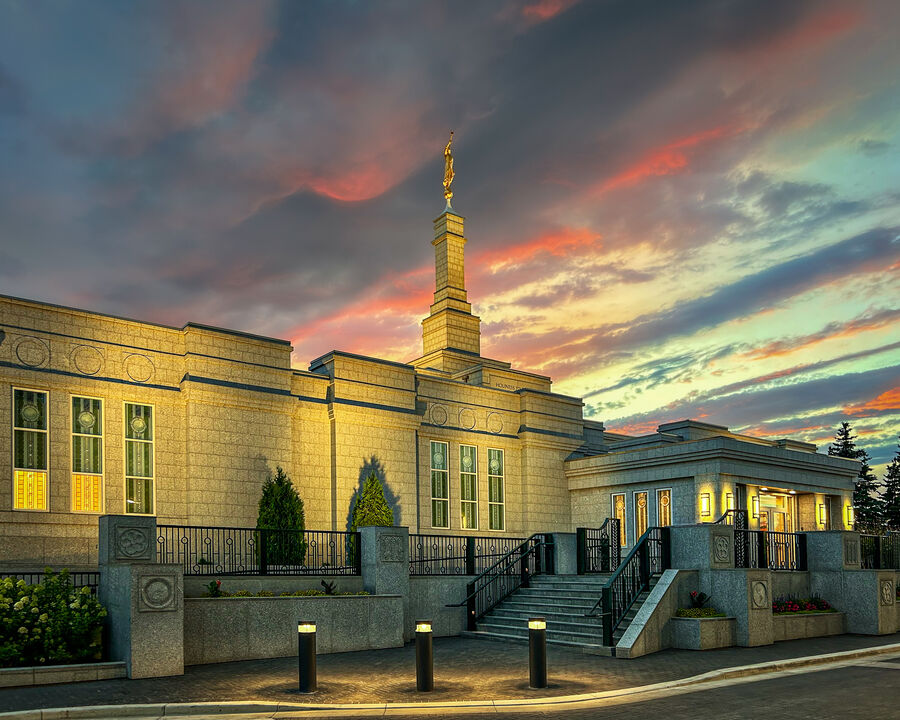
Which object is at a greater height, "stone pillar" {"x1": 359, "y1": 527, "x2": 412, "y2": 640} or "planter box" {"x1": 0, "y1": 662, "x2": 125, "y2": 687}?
"stone pillar" {"x1": 359, "y1": 527, "x2": 412, "y2": 640}

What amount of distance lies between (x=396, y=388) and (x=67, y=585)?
51.7 ft

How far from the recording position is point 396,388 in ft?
97.4

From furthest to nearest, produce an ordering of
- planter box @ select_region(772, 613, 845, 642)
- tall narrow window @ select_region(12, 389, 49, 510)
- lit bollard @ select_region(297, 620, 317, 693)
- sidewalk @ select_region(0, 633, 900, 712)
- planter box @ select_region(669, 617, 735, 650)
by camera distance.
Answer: tall narrow window @ select_region(12, 389, 49, 510), planter box @ select_region(772, 613, 845, 642), planter box @ select_region(669, 617, 735, 650), lit bollard @ select_region(297, 620, 317, 693), sidewalk @ select_region(0, 633, 900, 712)

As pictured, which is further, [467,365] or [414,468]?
[467,365]

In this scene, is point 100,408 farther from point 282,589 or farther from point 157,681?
point 157,681

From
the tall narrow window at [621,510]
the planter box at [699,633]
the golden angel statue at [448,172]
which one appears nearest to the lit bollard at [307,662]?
the planter box at [699,633]

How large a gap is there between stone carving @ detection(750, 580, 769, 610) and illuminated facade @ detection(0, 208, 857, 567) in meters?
10.9

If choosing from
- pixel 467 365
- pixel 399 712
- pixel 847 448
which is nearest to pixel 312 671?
pixel 399 712

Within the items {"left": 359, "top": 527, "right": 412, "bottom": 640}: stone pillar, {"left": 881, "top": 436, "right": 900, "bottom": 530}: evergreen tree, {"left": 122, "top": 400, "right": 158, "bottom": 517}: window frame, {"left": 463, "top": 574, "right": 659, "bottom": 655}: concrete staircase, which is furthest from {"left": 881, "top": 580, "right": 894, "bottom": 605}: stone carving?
{"left": 881, "top": 436, "right": 900, "bottom": 530}: evergreen tree

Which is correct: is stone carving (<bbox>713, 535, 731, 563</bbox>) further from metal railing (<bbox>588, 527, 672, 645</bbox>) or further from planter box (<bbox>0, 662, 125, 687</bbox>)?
planter box (<bbox>0, 662, 125, 687</bbox>)

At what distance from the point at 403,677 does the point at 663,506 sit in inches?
754

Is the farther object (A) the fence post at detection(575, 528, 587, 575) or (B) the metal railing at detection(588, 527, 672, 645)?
(A) the fence post at detection(575, 528, 587, 575)

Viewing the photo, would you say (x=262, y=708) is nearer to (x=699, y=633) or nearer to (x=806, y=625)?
(x=699, y=633)

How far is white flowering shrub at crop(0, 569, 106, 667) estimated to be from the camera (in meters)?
14.0
